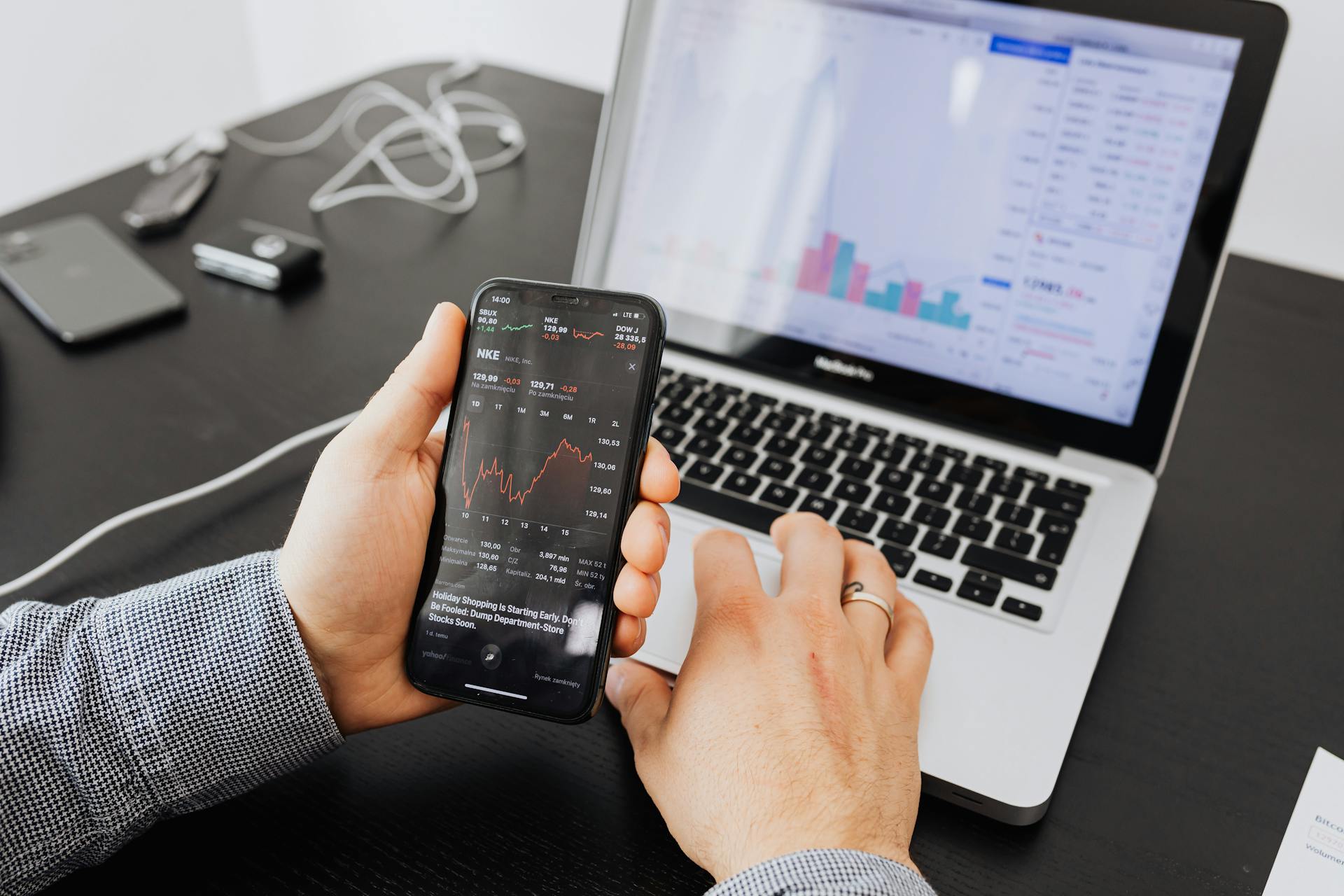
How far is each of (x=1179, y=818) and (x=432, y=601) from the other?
0.41 m

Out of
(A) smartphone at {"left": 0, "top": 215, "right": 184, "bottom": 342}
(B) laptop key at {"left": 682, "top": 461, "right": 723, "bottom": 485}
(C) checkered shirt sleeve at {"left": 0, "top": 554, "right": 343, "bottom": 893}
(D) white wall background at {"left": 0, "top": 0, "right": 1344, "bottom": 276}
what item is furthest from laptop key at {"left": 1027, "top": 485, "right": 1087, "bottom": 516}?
(A) smartphone at {"left": 0, "top": 215, "right": 184, "bottom": 342}

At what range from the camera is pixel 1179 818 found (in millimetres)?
527

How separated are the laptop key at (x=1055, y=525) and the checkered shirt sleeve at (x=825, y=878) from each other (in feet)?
1.01

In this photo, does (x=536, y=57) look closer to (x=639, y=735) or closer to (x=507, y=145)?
(x=507, y=145)

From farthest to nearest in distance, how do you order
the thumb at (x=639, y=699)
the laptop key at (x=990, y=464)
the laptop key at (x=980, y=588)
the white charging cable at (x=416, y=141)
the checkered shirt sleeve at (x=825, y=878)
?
1. the white charging cable at (x=416, y=141)
2. the laptop key at (x=990, y=464)
3. the laptop key at (x=980, y=588)
4. the thumb at (x=639, y=699)
5. the checkered shirt sleeve at (x=825, y=878)

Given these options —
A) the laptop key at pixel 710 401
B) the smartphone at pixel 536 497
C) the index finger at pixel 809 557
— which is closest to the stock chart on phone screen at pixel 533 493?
the smartphone at pixel 536 497

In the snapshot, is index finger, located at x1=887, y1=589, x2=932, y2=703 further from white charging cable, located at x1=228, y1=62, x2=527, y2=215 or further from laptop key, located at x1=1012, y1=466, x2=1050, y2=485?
white charging cable, located at x1=228, y1=62, x2=527, y2=215

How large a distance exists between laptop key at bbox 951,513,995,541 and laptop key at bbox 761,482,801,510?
11cm

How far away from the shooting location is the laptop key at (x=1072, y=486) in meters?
0.71

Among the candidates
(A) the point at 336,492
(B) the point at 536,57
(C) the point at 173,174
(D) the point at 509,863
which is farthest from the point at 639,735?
(B) the point at 536,57

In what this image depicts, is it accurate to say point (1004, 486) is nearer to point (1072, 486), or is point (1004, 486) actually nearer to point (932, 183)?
point (1072, 486)

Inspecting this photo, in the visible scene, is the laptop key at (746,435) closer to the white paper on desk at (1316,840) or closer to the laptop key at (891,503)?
the laptop key at (891,503)

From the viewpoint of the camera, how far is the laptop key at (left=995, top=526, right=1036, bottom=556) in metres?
0.66

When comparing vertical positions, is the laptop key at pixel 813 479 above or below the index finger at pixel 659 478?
below
